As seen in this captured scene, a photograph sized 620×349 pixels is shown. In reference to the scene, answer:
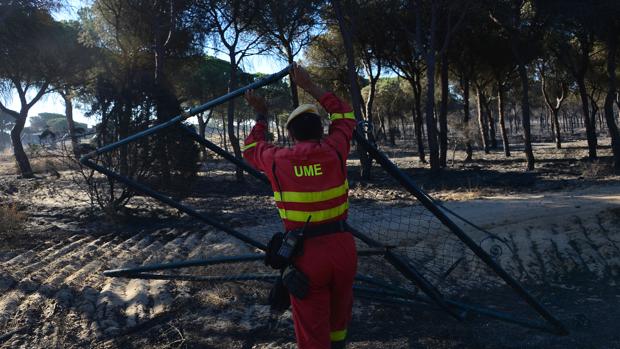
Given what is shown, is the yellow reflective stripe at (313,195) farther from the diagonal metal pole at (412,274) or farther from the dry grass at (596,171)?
the dry grass at (596,171)

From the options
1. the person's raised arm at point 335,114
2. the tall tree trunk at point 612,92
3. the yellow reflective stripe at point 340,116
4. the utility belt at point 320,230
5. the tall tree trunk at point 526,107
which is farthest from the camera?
the tall tree trunk at point 526,107

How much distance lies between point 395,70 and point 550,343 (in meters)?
22.6

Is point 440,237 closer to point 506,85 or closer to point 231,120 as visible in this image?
point 231,120

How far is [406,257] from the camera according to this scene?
685cm

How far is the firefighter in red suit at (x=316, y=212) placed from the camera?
9.59 feet

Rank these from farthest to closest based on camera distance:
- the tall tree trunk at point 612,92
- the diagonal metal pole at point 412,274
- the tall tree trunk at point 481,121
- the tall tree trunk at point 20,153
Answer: the tall tree trunk at point 481,121, the tall tree trunk at point 20,153, the tall tree trunk at point 612,92, the diagonal metal pole at point 412,274

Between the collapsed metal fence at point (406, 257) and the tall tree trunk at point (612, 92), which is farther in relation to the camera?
the tall tree trunk at point (612, 92)

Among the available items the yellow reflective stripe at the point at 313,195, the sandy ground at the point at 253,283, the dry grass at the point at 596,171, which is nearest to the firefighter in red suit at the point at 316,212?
the yellow reflective stripe at the point at 313,195

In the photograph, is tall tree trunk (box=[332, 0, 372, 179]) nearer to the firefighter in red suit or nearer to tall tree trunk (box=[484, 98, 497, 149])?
the firefighter in red suit

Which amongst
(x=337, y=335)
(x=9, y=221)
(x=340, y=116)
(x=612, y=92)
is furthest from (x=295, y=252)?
(x=612, y=92)

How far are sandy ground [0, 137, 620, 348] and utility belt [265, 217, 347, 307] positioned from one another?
1.71 metres

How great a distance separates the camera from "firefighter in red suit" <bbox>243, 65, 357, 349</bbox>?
→ 2.92m

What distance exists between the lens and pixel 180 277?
16.9ft

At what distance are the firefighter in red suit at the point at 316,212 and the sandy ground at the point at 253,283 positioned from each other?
159 centimetres
